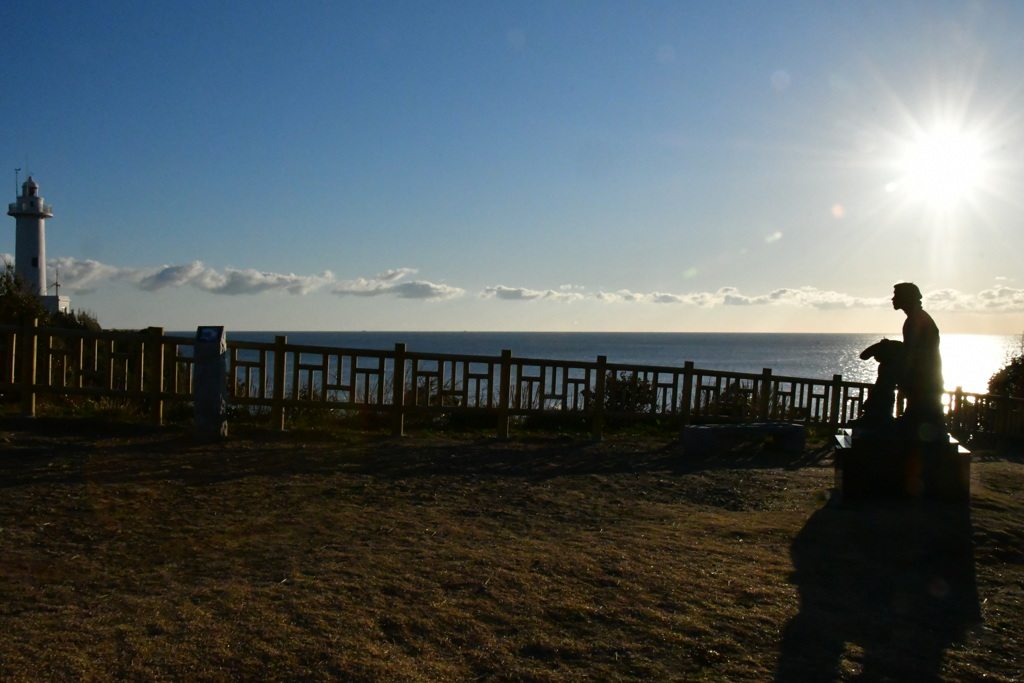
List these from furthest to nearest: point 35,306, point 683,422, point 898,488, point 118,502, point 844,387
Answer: point 35,306 → point 844,387 → point 683,422 → point 898,488 → point 118,502

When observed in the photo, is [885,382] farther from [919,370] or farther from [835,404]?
[835,404]

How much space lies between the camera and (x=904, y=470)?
7949 millimetres

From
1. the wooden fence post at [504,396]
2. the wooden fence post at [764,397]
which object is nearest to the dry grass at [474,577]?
the wooden fence post at [504,396]

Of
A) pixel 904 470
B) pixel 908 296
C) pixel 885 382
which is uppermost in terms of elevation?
pixel 908 296

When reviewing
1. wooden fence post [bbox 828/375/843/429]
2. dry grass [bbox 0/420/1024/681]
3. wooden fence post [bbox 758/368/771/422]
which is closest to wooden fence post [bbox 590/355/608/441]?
wooden fence post [bbox 758/368/771/422]

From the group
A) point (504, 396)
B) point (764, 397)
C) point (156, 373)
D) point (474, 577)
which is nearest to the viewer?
point (474, 577)

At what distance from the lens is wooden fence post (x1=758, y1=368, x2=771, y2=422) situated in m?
14.7

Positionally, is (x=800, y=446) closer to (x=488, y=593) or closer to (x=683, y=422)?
(x=683, y=422)

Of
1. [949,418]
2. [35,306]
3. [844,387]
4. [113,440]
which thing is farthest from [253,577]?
[949,418]

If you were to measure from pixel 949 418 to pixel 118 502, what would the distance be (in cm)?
1723

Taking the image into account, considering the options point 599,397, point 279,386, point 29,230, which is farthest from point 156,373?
point 29,230

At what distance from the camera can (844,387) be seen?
51.7 ft

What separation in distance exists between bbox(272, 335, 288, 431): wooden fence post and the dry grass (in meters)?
2.59

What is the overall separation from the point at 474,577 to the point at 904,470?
4.72 m
